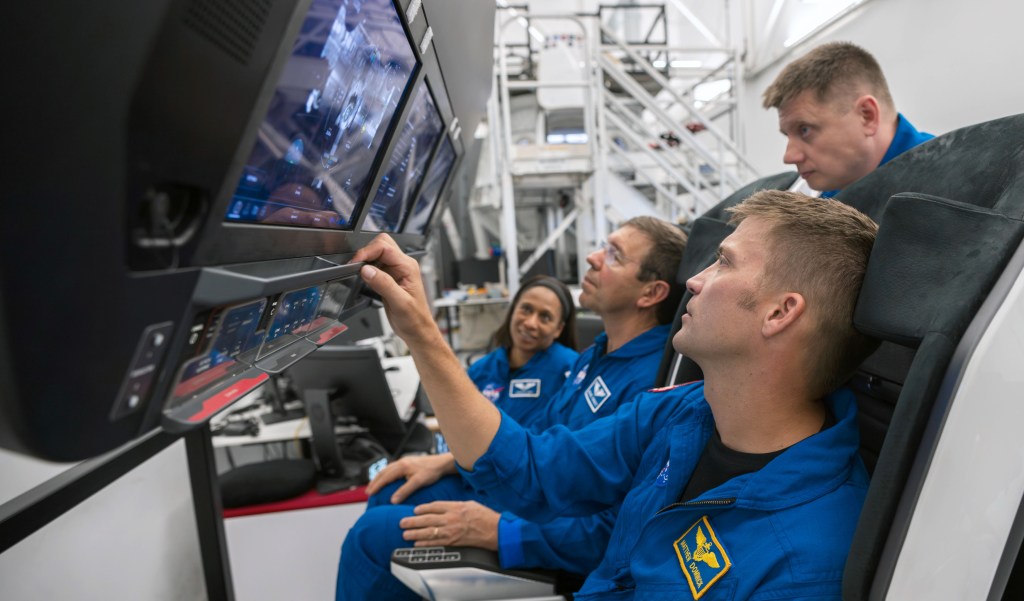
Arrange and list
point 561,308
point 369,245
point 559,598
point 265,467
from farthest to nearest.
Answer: point 561,308 → point 265,467 → point 559,598 → point 369,245

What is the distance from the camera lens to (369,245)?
106cm

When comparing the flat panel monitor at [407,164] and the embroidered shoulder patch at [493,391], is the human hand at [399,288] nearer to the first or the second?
the flat panel monitor at [407,164]

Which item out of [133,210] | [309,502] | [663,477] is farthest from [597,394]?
[133,210]

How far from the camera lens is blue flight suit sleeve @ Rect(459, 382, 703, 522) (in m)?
1.23

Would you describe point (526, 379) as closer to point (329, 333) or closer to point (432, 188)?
point (432, 188)

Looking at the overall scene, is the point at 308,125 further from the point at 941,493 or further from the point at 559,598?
the point at 559,598

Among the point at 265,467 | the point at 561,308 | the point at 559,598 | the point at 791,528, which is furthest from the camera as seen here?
the point at 561,308

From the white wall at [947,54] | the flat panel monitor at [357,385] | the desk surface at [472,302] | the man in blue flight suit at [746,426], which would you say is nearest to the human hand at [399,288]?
the man in blue flight suit at [746,426]

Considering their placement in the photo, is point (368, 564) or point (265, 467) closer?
point (368, 564)

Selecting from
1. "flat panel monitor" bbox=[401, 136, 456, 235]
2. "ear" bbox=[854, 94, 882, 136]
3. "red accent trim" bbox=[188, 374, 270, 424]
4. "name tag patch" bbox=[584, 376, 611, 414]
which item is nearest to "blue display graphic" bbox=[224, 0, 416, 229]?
"red accent trim" bbox=[188, 374, 270, 424]

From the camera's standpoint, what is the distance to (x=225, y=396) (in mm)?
646

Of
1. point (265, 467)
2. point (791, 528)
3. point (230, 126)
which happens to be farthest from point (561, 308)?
point (230, 126)

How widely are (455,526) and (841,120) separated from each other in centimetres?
167

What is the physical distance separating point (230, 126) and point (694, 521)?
93 cm
